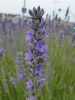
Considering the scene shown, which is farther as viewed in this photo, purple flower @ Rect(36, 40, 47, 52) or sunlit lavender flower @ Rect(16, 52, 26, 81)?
sunlit lavender flower @ Rect(16, 52, 26, 81)

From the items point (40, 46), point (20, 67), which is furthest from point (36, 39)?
point (20, 67)

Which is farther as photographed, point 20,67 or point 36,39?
point 20,67

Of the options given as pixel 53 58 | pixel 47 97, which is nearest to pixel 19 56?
pixel 47 97

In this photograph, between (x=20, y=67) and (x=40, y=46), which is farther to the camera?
(x=20, y=67)

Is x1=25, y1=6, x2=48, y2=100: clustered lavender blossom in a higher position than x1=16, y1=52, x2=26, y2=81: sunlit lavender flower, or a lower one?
higher

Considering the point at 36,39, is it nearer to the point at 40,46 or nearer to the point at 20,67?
the point at 40,46

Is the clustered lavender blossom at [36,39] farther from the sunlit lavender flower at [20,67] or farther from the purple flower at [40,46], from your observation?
the sunlit lavender flower at [20,67]

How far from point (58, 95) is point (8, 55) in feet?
3.40

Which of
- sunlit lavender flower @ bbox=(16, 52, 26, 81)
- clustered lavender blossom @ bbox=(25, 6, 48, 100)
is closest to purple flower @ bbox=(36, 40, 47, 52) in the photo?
clustered lavender blossom @ bbox=(25, 6, 48, 100)

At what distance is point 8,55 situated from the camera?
8.76 feet

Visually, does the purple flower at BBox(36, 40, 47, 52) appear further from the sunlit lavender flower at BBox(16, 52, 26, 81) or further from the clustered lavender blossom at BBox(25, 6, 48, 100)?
the sunlit lavender flower at BBox(16, 52, 26, 81)

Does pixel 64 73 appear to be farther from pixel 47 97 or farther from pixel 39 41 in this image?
pixel 39 41

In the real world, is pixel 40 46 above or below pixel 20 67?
above

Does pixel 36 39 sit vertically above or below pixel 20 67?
above
